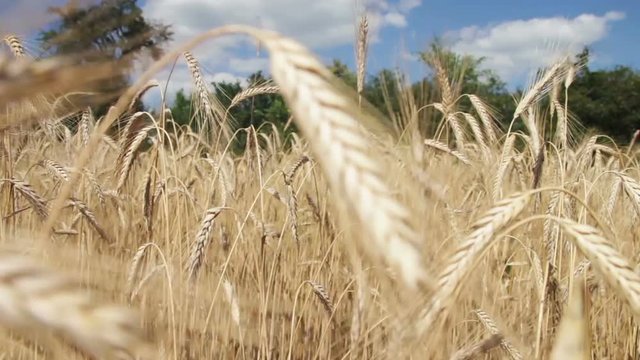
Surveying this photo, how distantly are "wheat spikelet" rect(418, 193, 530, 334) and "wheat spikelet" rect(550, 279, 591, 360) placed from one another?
0.48ft

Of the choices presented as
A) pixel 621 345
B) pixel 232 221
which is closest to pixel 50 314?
pixel 621 345

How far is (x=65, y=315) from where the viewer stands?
52 centimetres

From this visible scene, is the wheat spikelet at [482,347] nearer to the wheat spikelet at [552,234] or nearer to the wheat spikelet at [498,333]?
the wheat spikelet at [498,333]

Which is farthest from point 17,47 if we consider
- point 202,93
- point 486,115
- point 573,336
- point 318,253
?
point 486,115

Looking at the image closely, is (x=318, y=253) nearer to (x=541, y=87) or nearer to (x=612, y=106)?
(x=541, y=87)

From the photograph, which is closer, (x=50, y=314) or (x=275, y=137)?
(x=50, y=314)

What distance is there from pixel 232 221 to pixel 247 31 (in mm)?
2323

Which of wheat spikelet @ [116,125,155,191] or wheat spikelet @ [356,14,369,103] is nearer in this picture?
wheat spikelet @ [116,125,155,191]

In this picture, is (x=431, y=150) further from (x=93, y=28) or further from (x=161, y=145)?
(x=93, y=28)

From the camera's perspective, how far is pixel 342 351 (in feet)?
7.29

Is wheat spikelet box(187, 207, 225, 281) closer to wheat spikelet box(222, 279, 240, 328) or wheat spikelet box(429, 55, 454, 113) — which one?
wheat spikelet box(222, 279, 240, 328)

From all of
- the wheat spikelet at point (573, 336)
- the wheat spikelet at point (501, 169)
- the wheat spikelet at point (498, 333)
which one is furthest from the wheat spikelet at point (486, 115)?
the wheat spikelet at point (573, 336)

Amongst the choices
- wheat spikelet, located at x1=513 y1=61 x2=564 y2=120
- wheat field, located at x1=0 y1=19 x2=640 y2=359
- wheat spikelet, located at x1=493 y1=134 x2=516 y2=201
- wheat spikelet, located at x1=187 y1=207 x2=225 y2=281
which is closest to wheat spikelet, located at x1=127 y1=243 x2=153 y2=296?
wheat field, located at x1=0 y1=19 x2=640 y2=359

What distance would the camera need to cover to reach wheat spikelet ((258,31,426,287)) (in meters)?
0.57
